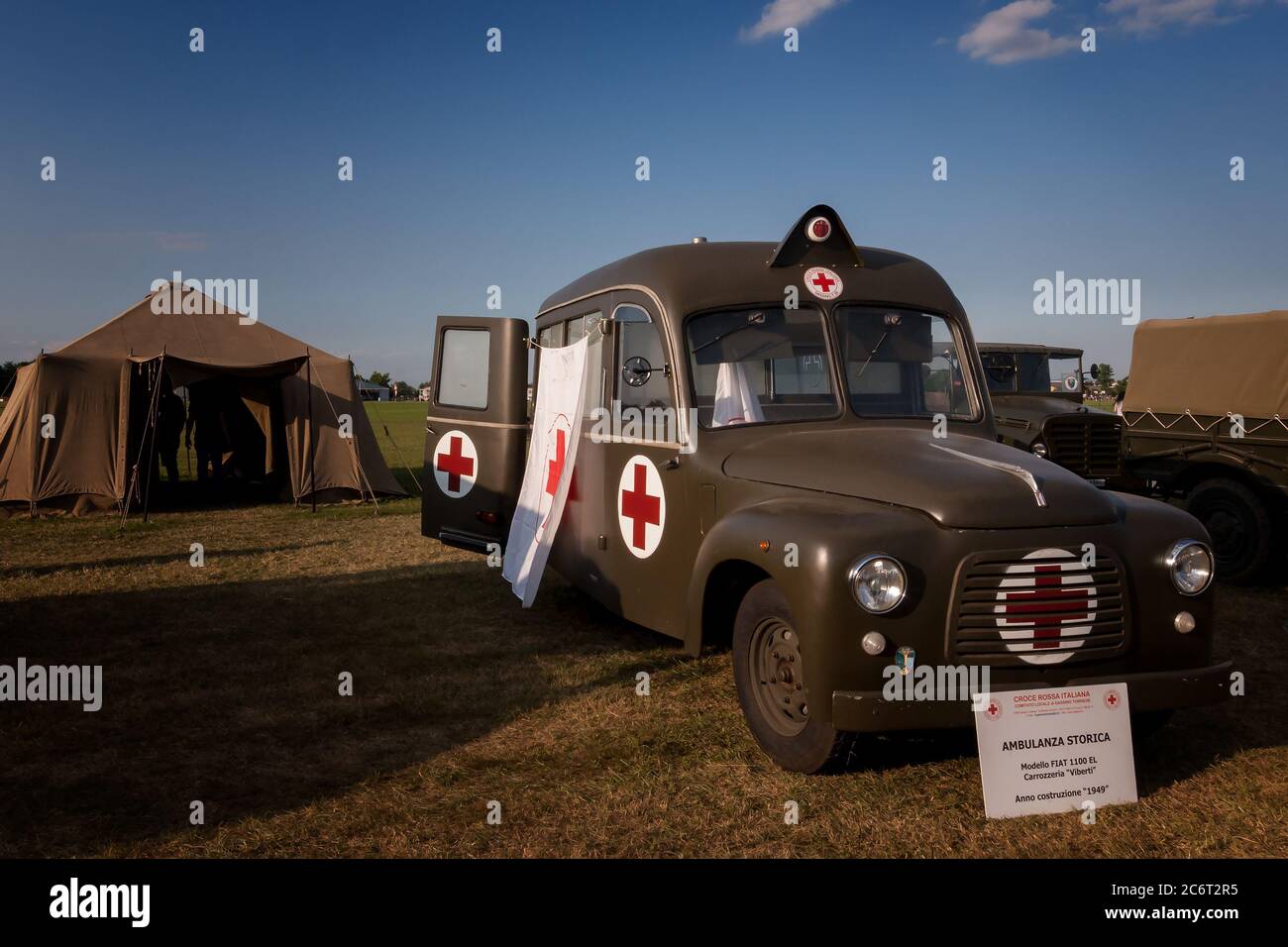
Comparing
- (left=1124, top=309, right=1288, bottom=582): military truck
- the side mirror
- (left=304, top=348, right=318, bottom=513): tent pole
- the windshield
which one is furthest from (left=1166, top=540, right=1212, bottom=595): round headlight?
(left=304, top=348, right=318, bottom=513): tent pole

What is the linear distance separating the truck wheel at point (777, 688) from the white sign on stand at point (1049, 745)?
559mm

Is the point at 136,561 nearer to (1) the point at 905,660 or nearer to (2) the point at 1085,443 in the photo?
(1) the point at 905,660

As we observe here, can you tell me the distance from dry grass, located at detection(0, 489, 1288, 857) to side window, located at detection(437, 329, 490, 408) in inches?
64.2

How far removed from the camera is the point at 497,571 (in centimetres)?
898

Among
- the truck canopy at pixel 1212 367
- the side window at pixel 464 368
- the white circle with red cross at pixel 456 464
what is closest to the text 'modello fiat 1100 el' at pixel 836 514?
the side window at pixel 464 368

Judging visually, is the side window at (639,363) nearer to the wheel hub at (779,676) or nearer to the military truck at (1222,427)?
the wheel hub at (779,676)

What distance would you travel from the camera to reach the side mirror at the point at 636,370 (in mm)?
5238

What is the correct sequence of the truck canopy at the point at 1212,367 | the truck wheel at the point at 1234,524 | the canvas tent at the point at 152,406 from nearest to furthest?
the truck wheel at the point at 1234,524 → the truck canopy at the point at 1212,367 → the canvas tent at the point at 152,406

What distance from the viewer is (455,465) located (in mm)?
7211

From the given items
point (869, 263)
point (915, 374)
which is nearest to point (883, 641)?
point (915, 374)

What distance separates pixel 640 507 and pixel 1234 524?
5.94 meters

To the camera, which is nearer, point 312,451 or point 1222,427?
point 1222,427

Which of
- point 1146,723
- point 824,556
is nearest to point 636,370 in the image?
point 824,556

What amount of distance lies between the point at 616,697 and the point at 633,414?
1562 millimetres
